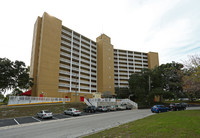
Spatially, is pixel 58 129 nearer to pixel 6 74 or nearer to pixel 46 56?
pixel 6 74

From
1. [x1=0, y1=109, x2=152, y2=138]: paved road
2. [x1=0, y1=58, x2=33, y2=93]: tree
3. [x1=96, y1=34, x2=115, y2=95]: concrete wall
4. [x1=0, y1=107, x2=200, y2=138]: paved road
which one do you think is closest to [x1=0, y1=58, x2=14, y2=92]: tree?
[x1=0, y1=58, x2=33, y2=93]: tree

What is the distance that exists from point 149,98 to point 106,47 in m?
32.1

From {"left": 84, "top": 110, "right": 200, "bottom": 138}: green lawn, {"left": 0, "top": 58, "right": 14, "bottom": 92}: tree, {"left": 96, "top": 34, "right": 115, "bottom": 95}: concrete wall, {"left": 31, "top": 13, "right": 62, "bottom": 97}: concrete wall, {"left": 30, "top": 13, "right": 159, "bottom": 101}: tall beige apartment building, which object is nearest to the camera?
{"left": 84, "top": 110, "right": 200, "bottom": 138}: green lawn

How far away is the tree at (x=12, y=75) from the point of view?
33.1 meters

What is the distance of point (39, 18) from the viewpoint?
47.8m

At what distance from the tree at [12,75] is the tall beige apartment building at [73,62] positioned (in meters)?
4.60

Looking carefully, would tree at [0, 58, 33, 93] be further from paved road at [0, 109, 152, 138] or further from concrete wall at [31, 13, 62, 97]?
paved road at [0, 109, 152, 138]

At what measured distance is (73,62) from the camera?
53625 mm

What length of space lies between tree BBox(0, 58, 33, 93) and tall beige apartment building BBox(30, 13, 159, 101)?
4.60 m

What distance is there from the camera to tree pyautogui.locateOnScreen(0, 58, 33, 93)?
33.1 meters

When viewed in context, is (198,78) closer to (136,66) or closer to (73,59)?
(73,59)

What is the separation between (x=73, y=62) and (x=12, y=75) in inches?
897


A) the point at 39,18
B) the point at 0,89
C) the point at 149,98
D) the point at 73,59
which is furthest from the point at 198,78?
the point at 39,18

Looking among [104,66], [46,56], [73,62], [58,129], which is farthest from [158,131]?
[104,66]
